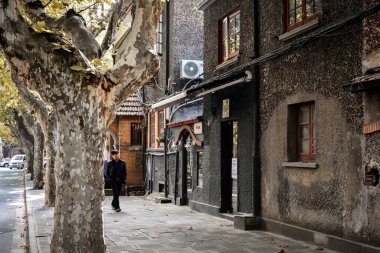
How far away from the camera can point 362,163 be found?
27.6ft

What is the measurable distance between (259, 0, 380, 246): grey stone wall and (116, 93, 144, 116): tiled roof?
1274cm

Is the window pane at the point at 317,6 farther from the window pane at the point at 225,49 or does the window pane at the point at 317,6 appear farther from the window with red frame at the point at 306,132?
the window pane at the point at 225,49

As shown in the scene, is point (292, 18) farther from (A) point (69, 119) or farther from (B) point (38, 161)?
(B) point (38, 161)

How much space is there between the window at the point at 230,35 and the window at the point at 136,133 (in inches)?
424

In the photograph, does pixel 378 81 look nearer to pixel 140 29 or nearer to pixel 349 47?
pixel 349 47

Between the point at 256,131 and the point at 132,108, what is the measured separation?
12818 millimetres

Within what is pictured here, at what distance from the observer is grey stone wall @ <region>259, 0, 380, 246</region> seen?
854 centimetres

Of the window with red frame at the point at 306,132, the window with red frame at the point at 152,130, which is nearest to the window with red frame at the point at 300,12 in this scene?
the window with red frame at the point at 306,132

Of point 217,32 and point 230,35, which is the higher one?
point 217,32

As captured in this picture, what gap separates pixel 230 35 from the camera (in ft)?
46.7

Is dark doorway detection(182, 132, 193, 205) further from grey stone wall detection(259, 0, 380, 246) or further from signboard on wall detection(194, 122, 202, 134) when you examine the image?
grey stone wall detection(259, 0, 380, 246)

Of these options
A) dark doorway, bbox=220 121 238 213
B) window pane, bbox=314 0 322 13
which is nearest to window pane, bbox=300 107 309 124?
window pane, bbox=314 0 322 13

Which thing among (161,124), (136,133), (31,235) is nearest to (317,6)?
(31,235)

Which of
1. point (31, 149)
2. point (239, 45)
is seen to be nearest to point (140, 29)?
point (239, 45)
